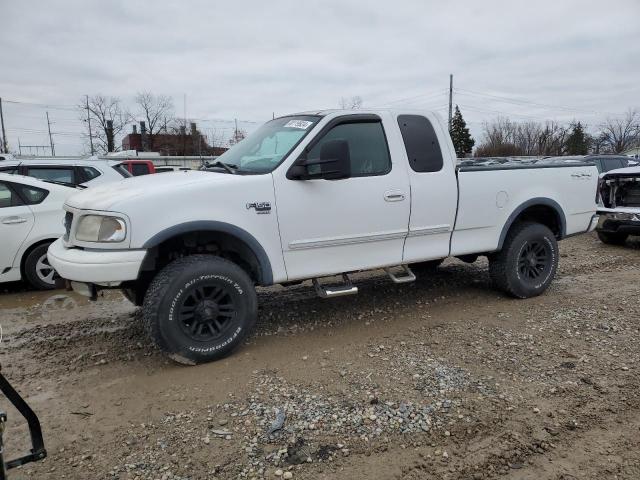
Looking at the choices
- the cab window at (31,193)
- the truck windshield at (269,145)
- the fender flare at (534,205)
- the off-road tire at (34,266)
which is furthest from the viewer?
the cab window at (31,193)

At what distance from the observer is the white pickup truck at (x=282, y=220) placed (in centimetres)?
372

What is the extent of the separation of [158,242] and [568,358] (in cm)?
342

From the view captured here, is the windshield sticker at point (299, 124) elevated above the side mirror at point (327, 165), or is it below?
above

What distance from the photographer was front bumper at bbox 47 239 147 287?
357cm

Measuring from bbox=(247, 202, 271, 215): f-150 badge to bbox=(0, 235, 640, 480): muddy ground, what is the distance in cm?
124

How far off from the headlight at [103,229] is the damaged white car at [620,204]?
8.31 metres

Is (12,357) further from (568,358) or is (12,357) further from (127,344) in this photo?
(568,358)

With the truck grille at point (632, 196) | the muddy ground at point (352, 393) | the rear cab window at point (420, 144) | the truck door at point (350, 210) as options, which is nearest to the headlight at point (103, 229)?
the muddy ground at point (352, 393)

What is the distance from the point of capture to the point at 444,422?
10.2 feet

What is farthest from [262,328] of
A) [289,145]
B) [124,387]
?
[289,145]

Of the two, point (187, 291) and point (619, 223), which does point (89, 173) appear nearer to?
point (187, 291)

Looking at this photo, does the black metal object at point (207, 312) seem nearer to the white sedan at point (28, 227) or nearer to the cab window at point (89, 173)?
the white sedan at point (28, 227)

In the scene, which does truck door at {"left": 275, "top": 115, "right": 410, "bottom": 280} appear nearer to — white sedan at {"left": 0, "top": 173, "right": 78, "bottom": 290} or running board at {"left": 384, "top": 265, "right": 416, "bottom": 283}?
running board at {"left": 384, "top": 265, "right": 416, "bottom": 283}

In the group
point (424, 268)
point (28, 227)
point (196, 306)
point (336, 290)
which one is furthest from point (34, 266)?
point (424, 268)
